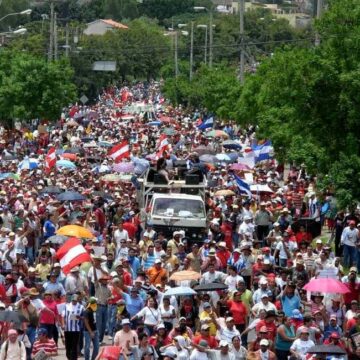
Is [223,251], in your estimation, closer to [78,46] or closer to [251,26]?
[78,46]

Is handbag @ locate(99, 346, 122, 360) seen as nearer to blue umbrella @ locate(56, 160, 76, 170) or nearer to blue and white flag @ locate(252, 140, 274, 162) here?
blue umbrella @ locate(56, 160, 76, 170)

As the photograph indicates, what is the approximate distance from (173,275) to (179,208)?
29.5 ft

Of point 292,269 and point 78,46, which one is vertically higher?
point 292,269

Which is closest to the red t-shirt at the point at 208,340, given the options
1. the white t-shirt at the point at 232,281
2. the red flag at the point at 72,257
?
the white t-shirt at the point at 232,281

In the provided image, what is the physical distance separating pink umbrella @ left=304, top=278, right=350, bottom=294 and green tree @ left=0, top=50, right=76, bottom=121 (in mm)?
53327

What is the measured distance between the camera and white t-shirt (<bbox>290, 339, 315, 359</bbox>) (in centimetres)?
2161

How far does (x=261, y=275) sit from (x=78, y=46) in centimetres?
12720

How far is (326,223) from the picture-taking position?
135ft

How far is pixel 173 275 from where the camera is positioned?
1040 inches

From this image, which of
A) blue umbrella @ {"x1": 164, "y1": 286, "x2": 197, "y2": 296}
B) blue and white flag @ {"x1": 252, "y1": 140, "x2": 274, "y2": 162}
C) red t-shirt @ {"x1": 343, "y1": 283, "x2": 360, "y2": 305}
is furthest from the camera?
blue and white flag @ {"x1": 252, "y1": 140, "x2": 274, "y2": 162}

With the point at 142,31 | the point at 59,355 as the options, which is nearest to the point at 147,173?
the point at 59,355

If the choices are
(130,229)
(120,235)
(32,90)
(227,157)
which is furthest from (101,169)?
(32,90)

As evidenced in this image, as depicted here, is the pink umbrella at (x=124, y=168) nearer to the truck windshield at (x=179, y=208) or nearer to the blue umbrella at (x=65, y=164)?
the blue umbrella at (x=65, y=164)

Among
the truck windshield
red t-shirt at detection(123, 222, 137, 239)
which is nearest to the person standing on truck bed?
red t-shirt at detection(123, 222, 137, 239)
